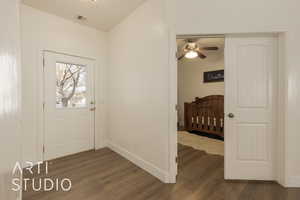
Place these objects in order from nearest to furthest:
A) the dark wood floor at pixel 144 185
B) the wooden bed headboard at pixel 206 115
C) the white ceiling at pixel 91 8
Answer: the dark wood floor at pixel 144 185
the white ceiling at pixel 91 8
the wooden bed headboard at pixel 206 115

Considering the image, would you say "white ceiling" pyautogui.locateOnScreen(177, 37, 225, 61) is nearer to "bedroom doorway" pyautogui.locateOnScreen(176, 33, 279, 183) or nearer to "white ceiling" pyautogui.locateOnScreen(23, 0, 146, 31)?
"white ceiling" pyautogui.locateOnScreen(23, 0, 146, 31)

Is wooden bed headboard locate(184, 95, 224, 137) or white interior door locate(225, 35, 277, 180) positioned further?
wooden bed headboard locate(184, 95, 224, 137)

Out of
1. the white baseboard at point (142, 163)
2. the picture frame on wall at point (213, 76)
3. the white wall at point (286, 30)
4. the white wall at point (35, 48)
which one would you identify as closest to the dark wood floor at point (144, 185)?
the white baseboard at point (142, 163)

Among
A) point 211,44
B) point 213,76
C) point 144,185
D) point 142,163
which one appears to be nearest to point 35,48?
point 142,163

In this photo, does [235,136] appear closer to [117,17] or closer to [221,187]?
[221,187]

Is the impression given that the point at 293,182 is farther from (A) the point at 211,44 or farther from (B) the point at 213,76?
(A) the point at 211,44

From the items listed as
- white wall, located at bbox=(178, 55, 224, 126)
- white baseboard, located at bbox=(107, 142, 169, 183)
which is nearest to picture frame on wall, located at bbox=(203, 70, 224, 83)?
white wall, located at bbox=(178, 55, 224, 126)

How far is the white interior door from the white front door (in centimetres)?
279

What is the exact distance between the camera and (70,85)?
3273mm

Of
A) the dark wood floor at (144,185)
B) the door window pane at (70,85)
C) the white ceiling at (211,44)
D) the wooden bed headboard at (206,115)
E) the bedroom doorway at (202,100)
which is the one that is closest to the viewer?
the dark wood floor at (144,185)

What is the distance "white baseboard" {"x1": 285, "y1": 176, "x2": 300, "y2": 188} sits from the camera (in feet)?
6.64

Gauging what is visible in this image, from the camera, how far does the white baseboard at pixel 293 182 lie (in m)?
2.03

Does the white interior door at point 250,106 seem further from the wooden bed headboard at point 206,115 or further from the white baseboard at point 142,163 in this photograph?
the wooden bed headboard at point 206,115

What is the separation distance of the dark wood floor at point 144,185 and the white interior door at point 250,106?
24cm
